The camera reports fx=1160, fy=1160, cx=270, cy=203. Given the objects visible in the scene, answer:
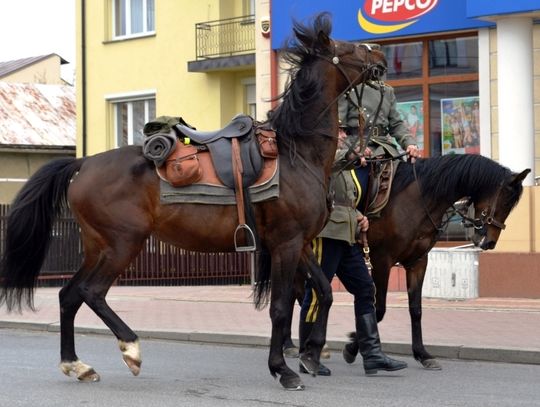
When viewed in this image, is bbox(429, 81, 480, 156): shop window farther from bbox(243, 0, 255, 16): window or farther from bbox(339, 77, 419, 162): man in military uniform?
bbox(243, 0, 255, 16): window

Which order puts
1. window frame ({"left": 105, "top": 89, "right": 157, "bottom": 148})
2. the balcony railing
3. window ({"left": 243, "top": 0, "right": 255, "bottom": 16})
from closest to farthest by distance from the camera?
the balcony railing, window ({"left": 243, "top": 0, "right": 255, "bottom": 16}), window frame ({"left": 105, "top": 89, "right": 157, "bottom": 148})

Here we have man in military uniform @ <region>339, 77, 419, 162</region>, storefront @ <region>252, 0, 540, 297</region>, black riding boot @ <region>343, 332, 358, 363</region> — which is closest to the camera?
man in military uniform @ <region>339, 77, 419, 162</region>

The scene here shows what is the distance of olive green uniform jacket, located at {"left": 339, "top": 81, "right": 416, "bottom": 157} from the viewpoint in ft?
33.0

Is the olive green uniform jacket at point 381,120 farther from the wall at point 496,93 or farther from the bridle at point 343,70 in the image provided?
the wall at point 496,93

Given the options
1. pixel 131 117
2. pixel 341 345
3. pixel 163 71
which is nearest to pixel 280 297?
pixel 341 345

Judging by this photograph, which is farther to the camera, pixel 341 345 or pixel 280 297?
pixel 341 345

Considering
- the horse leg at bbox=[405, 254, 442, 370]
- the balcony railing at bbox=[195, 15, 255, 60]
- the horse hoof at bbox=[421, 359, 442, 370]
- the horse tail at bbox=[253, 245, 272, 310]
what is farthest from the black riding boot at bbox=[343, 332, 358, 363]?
the balcony railing at bbox=[195, 15, 255, 60]

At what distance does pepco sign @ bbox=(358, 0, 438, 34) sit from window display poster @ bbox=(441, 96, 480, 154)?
1358 millimetres

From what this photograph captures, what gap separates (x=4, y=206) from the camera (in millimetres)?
21250

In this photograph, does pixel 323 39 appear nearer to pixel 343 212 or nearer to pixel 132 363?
pixel 343 212

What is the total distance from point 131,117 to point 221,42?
331 centimetres

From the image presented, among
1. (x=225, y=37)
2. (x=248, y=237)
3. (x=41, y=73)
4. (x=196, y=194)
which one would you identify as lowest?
(x=248, y=237)

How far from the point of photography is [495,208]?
998cm

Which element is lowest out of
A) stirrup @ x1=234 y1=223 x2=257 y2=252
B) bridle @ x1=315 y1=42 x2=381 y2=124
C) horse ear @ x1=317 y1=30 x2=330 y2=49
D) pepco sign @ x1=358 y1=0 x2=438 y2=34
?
stirrup @ x1=234 y1=223 x2=257 y2=252
